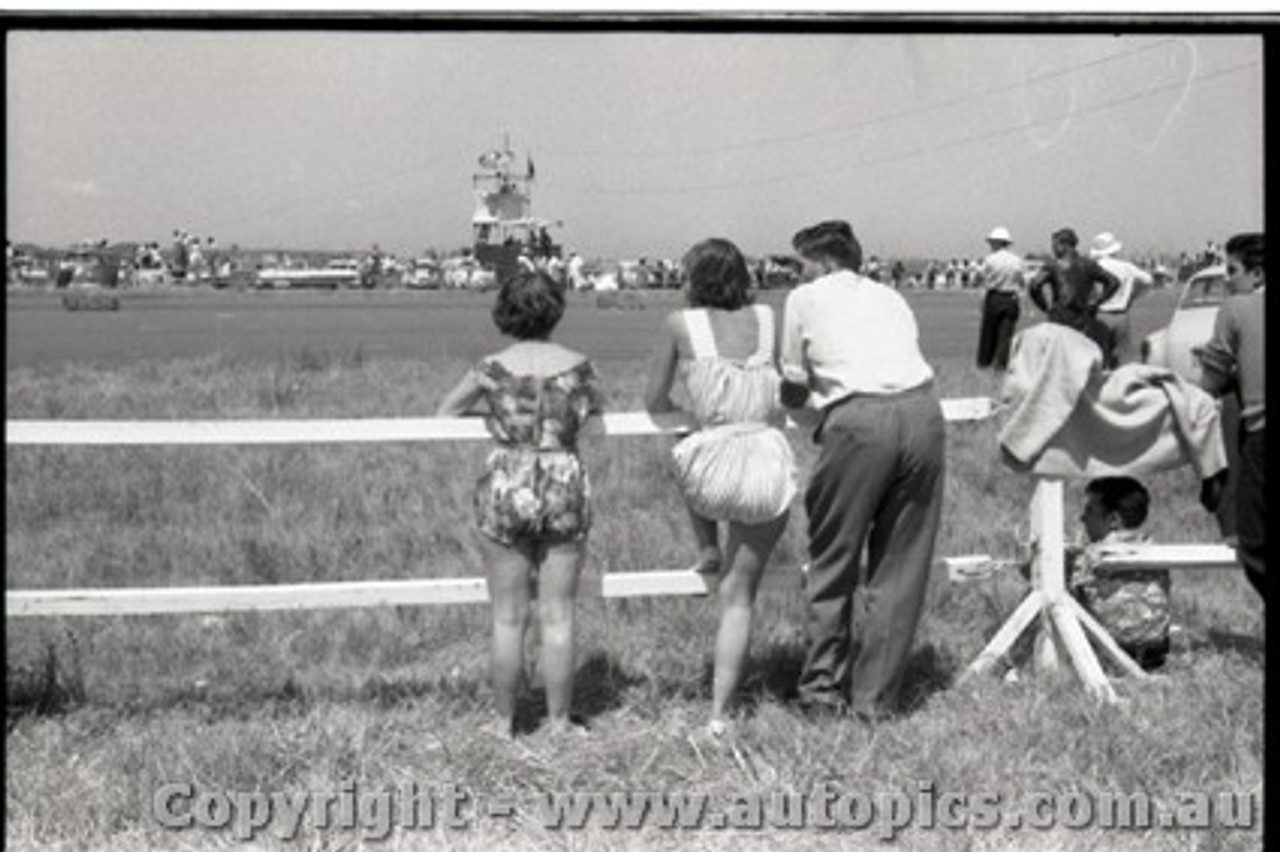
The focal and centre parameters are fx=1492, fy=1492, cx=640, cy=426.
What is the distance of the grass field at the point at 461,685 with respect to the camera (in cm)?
416

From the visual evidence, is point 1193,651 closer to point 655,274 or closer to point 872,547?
point 872,547

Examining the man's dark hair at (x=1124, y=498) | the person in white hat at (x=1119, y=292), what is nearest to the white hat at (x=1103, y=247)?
the person in white hat at (x=1119, y=292)

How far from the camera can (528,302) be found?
455 cm

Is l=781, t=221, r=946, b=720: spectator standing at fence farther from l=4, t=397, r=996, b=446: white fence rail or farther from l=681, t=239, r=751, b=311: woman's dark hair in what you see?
l=4, t=397, r=996, b=446: white fence rail

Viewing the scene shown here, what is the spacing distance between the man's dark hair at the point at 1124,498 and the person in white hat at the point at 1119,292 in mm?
2480

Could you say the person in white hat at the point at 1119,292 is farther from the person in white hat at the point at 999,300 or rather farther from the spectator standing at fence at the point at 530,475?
the spectator standing at fence at the point at 530,475

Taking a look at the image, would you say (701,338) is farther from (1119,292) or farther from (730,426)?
(1119,292)

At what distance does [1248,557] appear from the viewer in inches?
199

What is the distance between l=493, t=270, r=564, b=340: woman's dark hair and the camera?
454 cm

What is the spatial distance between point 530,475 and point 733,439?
651 mm

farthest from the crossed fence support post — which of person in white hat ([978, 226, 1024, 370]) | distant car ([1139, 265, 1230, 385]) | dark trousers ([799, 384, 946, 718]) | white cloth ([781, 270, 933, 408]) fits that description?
distant car ([1139, 265, 1230, 385])

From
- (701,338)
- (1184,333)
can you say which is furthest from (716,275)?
A: (1184,333)

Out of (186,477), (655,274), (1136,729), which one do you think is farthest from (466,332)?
(1136,729)

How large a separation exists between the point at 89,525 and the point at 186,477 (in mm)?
1014
